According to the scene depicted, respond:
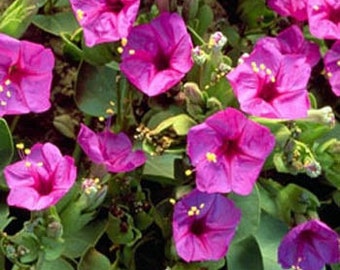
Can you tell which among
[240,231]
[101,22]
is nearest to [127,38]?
[101,22]

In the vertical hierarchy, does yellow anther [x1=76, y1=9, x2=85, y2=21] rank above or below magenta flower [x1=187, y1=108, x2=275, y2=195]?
above

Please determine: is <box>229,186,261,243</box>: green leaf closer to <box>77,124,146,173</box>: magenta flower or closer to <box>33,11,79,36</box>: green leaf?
<box>77,124,146,173</box>: magenta flower

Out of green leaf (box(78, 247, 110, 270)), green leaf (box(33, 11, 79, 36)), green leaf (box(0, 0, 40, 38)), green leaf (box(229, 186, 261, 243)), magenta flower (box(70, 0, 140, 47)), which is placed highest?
magenta flower (box(70, 0, 140, 47))

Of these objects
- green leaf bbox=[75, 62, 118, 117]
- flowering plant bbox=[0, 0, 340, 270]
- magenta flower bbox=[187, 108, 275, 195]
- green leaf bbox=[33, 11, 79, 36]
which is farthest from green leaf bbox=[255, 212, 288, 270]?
green leaf bbox=[33, 11, 79, 36]

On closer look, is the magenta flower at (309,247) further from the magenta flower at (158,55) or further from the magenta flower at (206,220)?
the magenta flower at (158,55)

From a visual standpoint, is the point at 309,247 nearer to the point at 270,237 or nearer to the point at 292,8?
the point at 270,237

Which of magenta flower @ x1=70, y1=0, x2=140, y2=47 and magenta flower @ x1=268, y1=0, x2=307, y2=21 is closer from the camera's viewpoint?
magenta flower @ x1=70, y1=0, x2=140, y2=47
